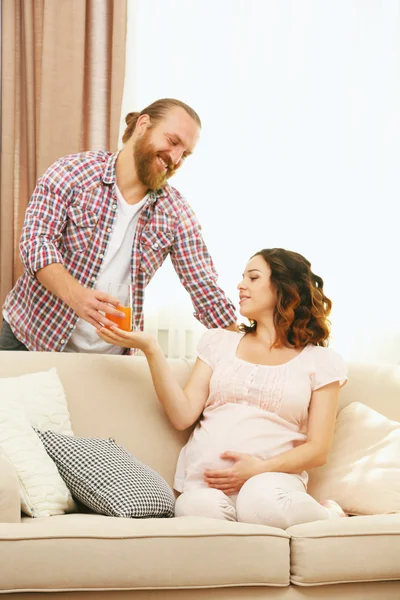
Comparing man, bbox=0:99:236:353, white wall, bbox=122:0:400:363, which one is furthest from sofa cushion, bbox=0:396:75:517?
white wall, bbox=122:0:400:363

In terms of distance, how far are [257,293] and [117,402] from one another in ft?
1.87

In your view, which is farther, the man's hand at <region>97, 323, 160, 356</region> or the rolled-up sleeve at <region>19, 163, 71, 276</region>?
the rolled-up sleeve at <region>19, 163, 71, 276</region>

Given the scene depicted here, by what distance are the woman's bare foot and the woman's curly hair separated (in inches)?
19.2

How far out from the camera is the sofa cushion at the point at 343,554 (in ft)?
5.89

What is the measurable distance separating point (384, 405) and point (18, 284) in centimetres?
137

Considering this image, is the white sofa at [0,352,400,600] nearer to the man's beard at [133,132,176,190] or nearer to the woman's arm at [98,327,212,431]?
the woman's arm at [98,327,212,431]

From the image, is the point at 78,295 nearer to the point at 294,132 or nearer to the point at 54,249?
the point at 54,249

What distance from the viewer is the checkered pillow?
2.00 m

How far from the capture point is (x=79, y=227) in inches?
104

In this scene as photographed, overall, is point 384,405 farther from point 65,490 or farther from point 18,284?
point 18,284

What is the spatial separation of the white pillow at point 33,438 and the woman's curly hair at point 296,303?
73 centimetres

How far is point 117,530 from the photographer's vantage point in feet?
5.59

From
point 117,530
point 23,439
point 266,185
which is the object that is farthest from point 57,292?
point 266,185

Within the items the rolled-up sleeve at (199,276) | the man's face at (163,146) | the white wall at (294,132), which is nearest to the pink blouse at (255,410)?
the rolled-up sleeve at (199,276)
